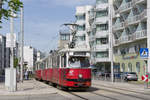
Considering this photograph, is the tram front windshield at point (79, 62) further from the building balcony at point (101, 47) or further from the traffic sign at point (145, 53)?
the building balcony at point (101, 47)

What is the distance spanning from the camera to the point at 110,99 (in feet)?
51.3

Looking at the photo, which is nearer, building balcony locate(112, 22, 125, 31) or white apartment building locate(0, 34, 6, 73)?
building balcony locate(112, 22, 125, 31)

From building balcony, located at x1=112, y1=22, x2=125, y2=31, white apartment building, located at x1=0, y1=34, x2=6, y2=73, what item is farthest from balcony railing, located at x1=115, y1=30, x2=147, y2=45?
white apartment building, located at x1=0, y1=34, x2=6, y2=73

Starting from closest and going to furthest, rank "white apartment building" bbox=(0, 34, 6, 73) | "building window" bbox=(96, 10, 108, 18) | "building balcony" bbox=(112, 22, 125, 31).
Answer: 1. "building balcony" bbox=(112, 22, 125, 31)
2. "building window" bbox=(96, 10, 108, 18)
3. "white apartment building" bbox=(0, 34, 6, 73)

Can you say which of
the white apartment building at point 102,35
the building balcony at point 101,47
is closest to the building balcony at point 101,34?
the white apartment building at point 102,35

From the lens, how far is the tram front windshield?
20219 mm

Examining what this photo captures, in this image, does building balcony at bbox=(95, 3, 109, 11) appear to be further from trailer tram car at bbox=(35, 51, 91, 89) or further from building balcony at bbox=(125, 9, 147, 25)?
trailer tram car at bbox=(35, 51, 91, 89)

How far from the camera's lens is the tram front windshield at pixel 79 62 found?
796 inches

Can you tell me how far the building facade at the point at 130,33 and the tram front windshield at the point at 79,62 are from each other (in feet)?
82.0

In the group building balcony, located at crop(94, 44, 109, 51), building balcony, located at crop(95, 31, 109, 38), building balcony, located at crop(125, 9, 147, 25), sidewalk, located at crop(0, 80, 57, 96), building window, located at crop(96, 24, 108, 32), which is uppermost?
building window, located at crop(96, 24, 108, 32)

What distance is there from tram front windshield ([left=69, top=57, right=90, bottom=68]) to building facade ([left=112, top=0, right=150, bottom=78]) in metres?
25.0

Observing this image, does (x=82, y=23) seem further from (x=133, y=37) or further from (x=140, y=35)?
(x=140, y=35)

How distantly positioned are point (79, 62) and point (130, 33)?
112 feet

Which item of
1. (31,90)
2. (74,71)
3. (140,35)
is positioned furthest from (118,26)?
(74,71)
